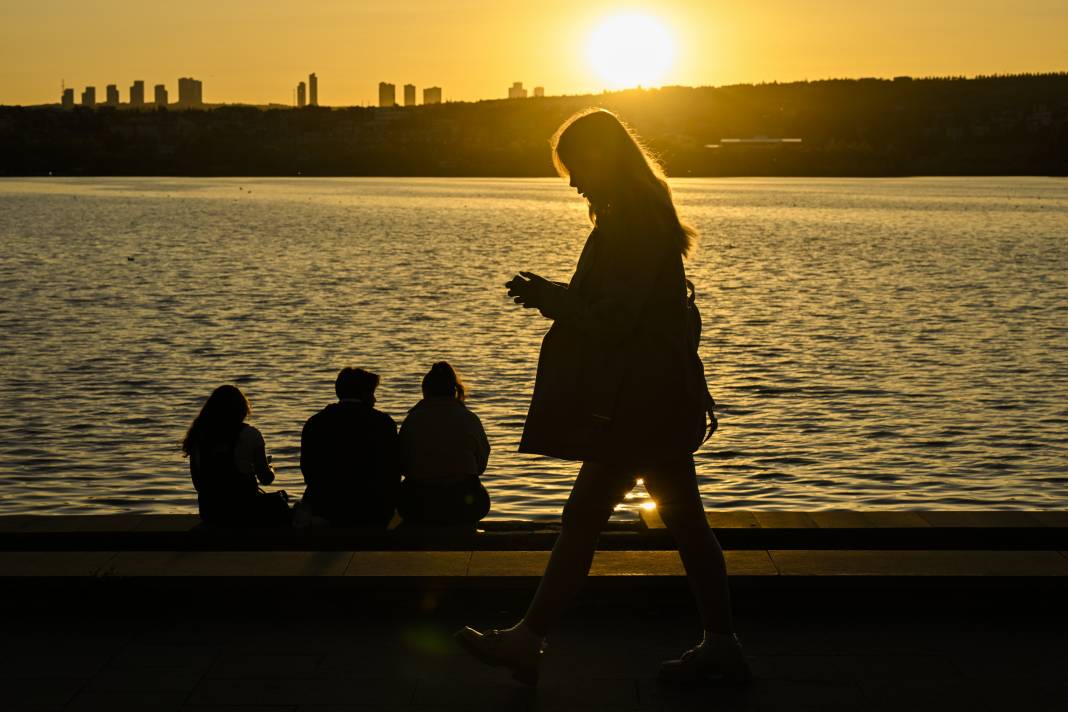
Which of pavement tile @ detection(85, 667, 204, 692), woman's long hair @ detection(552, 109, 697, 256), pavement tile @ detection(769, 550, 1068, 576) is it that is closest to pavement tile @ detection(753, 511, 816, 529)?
pavement tile @ detection(769, 550, 1068, 576)

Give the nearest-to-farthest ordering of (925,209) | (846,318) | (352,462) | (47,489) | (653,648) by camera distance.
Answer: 1. (653,648)
2. (352,462)
3. (47,489)
4. (846,318)
5. (925,209)

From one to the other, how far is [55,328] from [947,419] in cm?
1617

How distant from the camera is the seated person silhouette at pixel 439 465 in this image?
747 cm

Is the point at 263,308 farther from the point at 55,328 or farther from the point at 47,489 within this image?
the point at 47,489

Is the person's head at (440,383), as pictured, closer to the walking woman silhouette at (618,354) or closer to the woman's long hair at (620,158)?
the walking woman silhouette at (618,354)

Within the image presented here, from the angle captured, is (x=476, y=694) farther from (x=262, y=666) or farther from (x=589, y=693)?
(x=262, y=666)

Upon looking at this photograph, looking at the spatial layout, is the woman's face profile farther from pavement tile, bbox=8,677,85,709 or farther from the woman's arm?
the woman's arm

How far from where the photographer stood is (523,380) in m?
19.6

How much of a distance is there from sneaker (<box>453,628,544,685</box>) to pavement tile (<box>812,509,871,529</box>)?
6.51ft

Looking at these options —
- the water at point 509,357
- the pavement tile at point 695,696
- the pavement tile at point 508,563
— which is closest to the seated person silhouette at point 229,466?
the pavement tile at point 508,563

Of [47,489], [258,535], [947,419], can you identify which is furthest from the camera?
[947,419]

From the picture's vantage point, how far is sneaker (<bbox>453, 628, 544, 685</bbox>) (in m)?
4.52

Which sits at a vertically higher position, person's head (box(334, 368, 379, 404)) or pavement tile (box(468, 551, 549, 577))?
person's head (box(334, 368, 379, 404))

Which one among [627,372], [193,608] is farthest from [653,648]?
[193,608]
